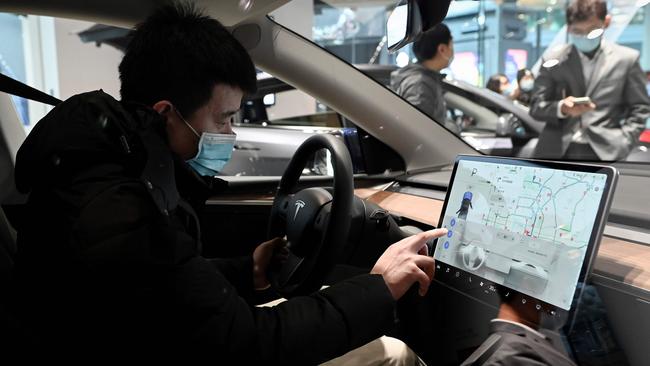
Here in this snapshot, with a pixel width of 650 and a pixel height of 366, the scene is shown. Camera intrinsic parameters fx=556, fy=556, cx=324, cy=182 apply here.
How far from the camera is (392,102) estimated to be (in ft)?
7.65

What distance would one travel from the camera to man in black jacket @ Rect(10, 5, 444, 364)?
37.5 inches

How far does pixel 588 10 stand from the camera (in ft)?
10.6

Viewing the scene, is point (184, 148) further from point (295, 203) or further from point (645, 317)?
point (645, 317)

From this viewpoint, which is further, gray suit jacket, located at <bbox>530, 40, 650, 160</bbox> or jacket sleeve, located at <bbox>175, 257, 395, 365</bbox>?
gray suit jacket, located at <bbox>530, 40, 650, 160</bbox>

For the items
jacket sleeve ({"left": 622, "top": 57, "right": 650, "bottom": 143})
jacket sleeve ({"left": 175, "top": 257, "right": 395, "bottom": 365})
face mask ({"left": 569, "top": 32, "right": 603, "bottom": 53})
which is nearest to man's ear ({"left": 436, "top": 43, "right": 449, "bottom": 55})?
face mask ({"left": 569, "top": 32, "right": 603, "bottom": 53})

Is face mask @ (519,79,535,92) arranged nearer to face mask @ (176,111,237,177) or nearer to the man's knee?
the man's knee

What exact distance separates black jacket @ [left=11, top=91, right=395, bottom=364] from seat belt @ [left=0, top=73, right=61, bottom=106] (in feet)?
2.54

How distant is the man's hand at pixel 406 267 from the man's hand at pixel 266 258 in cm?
49

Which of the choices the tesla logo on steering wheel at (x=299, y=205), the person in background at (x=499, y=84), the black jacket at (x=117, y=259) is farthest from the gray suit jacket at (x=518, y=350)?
the person in background at (x=499, y=84)

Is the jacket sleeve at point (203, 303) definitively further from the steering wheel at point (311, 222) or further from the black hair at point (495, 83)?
the black hair at point (495, 83)

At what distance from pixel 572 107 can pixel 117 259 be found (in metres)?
2.79

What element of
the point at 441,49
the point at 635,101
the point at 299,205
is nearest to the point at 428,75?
the point at 441,49

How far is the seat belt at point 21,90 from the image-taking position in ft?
5.59

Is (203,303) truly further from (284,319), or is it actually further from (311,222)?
(311,222)
